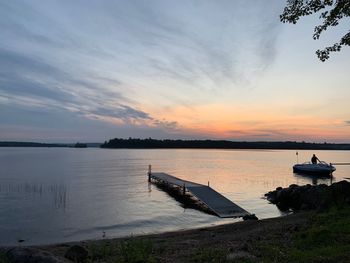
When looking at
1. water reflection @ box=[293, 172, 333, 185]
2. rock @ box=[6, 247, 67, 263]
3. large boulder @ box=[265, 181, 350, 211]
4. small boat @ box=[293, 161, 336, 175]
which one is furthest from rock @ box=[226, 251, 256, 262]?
small boat @ box=[293, 161, 336, 175]

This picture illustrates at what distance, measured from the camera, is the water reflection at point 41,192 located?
115 feet

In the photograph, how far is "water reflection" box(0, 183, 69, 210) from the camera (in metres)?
35.1

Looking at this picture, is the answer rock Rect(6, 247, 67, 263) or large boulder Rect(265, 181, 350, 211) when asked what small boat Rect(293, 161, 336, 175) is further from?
rock Rect(6, 247, 67, 263)

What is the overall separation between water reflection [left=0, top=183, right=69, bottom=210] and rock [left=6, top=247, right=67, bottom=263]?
23661 millimetres

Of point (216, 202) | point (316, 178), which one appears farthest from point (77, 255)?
point (316, 178)

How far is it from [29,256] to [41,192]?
113 feet

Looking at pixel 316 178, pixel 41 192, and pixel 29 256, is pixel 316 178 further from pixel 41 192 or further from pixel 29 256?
pixel 29 256

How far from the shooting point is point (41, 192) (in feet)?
135

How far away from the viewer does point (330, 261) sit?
8.38 meters

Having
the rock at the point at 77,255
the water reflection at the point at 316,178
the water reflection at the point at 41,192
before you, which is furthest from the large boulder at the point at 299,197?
the water reflection at the point at 316,178

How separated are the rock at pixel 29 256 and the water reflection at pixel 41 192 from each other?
23661mm

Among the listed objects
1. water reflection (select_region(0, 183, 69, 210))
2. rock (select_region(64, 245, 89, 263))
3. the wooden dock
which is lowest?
water reflection (select_region(0, 183, 69, 210))

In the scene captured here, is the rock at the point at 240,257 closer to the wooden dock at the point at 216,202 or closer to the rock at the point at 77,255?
the rock at the point at 77,255

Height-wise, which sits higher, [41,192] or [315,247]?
[315,247]
